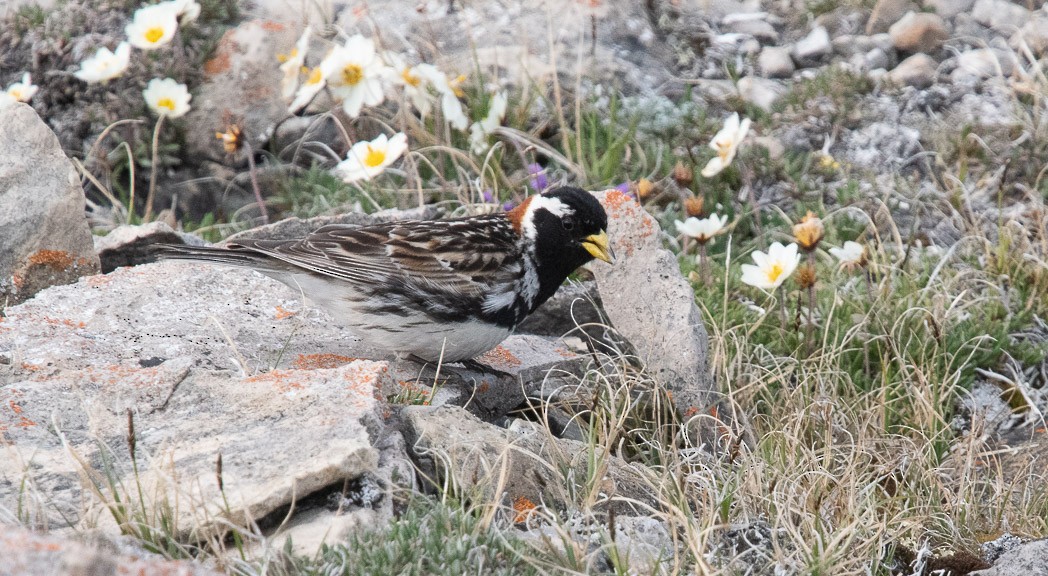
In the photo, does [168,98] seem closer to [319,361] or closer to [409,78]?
[409,78]

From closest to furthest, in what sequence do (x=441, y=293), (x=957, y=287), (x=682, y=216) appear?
(x=441, y=293) → (x=957, y=287) → (x=682, y=216)

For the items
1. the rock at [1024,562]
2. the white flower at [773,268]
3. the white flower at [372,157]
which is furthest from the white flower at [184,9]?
the rock at [1024,562]

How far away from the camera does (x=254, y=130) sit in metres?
8.23

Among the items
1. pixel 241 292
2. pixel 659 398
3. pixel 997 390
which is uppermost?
pixel 241 292

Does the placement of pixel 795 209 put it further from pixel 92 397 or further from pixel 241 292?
pixel 92 397

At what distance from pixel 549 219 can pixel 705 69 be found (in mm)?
4138

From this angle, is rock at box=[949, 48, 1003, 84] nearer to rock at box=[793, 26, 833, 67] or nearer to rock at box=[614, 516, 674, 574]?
Result: rock at box=[793, 26, 833, 67]

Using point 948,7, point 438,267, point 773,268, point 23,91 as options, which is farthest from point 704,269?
point 948,7

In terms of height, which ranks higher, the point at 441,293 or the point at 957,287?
the point at 441,293

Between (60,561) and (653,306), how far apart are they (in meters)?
3.29

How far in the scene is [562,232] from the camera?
530 centimetres

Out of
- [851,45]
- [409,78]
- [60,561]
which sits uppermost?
[60,561]

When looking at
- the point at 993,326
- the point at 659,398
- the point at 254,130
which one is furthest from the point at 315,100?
the point at 993,326

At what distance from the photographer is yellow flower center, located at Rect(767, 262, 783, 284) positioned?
5.56 m
